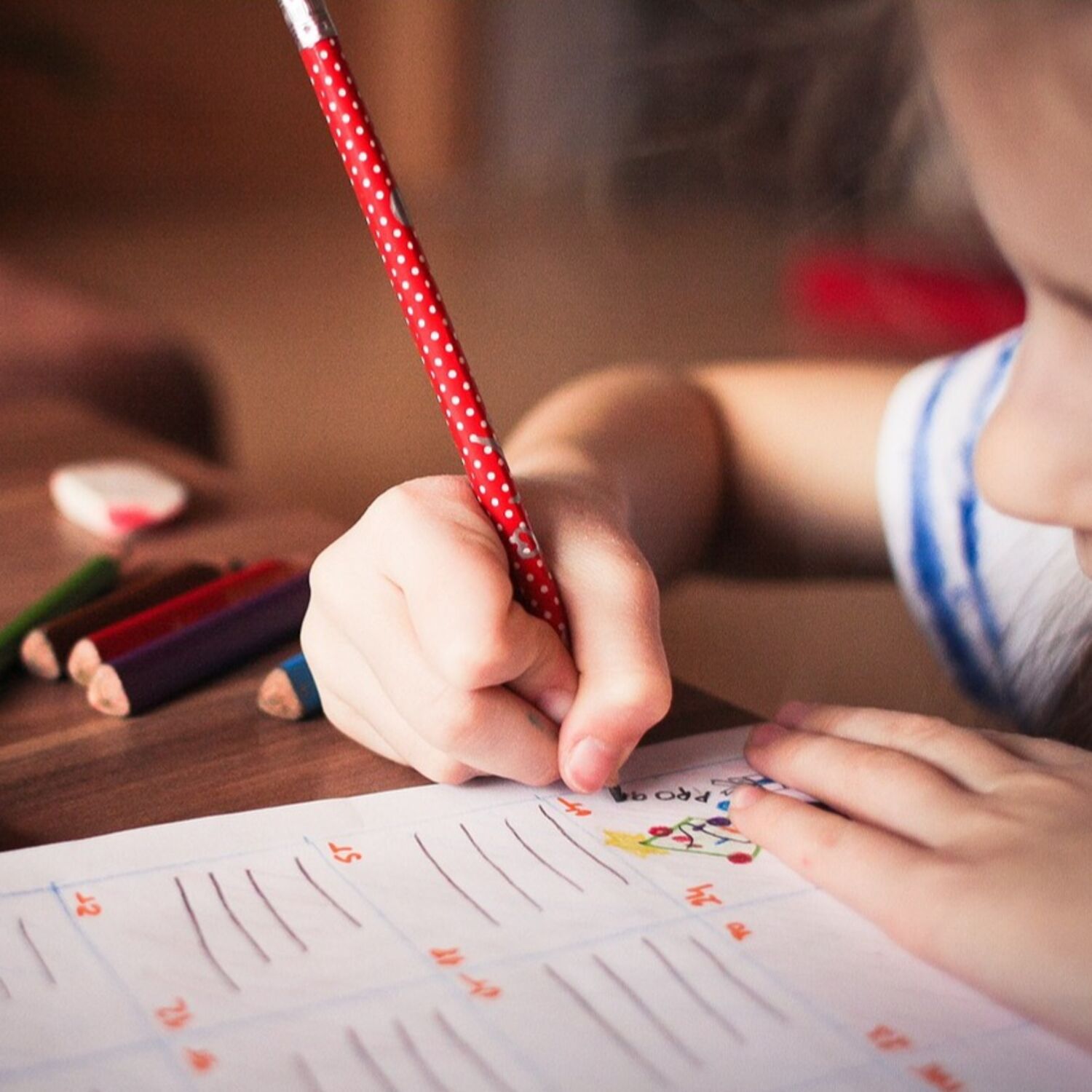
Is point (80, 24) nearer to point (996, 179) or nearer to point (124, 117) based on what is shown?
point (124, 117)

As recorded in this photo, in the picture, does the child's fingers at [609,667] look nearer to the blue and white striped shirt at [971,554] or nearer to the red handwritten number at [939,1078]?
the red handwritten number at [939,1078]

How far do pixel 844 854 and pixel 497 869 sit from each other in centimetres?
9

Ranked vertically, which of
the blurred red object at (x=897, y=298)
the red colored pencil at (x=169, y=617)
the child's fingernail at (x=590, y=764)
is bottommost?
the blurred red object at (x=897, y=298)

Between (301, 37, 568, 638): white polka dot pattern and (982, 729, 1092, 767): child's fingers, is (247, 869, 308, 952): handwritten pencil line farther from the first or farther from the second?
(982, 729, 1092, 767): child's fingers

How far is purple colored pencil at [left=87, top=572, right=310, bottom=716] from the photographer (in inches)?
16.5

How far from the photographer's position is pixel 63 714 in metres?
0.42

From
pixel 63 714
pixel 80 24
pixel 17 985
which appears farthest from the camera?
pixel 80 24

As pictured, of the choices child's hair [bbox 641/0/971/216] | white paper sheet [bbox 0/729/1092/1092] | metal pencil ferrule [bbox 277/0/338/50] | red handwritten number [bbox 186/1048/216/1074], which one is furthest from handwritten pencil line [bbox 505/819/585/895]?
child's hair [bbox 641/0/971/216]

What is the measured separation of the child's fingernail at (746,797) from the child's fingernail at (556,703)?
0.18ft

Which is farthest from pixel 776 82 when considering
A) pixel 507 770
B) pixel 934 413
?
pixel 507 770

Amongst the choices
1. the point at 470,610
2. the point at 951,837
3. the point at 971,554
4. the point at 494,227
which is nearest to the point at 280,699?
the point at 470,610

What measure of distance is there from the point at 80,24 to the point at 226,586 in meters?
3.54

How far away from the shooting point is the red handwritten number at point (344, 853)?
34 cm

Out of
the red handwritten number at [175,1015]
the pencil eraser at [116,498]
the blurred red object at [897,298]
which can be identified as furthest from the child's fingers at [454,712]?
the blurred red object at [897,298]
